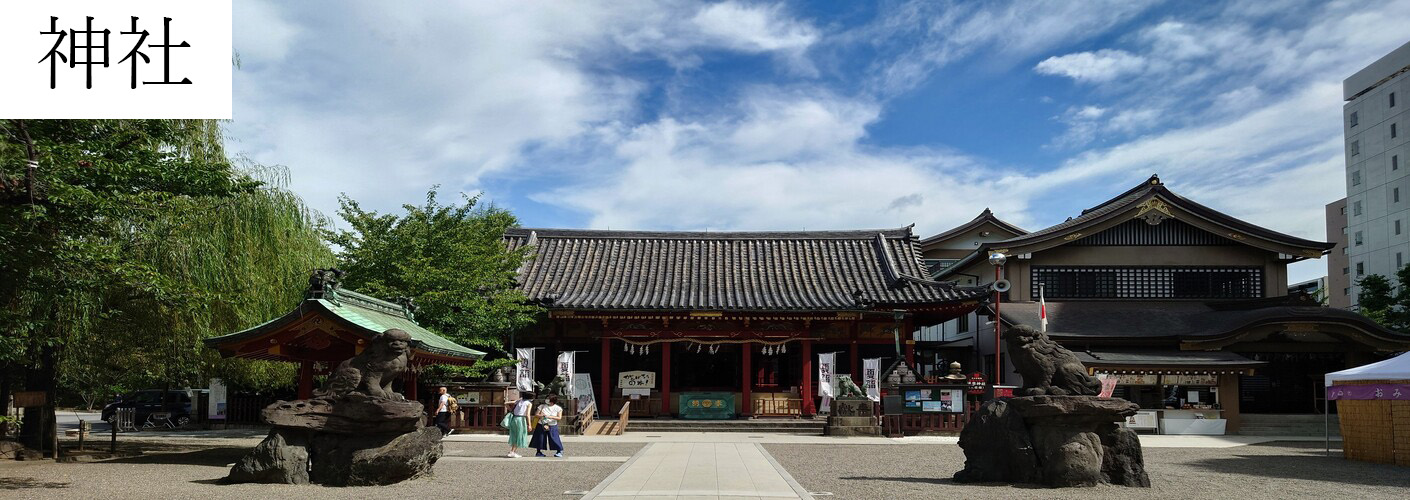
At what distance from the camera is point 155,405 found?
28547mm

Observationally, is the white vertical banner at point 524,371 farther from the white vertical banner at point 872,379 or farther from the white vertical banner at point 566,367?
the white vertical banner at point 872,379

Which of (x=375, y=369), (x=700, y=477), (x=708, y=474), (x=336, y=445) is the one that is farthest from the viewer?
(x=708, y=474)

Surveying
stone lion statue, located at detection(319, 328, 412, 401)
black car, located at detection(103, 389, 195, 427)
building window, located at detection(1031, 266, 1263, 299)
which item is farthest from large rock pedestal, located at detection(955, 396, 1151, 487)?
black car, located at detection(103, 389, 195, 427)

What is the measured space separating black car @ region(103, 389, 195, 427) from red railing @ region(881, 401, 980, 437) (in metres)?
19.4

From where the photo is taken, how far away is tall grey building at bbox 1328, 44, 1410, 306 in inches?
2011

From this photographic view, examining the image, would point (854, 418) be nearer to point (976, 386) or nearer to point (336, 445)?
point (976, 386)

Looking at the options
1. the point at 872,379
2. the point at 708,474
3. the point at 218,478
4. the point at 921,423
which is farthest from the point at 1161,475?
the point at 218,478

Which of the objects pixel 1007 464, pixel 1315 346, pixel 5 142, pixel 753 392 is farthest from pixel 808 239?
pixel 5 142

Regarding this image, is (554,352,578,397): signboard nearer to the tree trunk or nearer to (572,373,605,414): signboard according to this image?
(572,373,605,414): signboard

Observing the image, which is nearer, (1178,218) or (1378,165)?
(1178,218)

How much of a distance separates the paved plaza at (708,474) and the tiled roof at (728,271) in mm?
7028

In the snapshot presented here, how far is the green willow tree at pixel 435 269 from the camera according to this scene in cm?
2256

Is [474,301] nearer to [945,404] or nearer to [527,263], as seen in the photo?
[527,263]

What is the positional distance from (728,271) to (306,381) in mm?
16202
